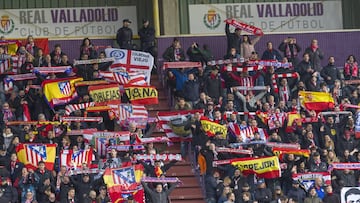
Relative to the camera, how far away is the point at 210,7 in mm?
48344

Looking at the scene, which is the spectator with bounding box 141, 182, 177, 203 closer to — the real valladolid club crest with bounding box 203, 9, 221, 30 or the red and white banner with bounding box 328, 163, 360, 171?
the red and white banner with bounding box 328, 163, 360, 171

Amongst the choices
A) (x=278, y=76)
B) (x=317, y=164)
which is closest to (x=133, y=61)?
(x=278, y=76)

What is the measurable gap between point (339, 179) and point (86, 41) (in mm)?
8661

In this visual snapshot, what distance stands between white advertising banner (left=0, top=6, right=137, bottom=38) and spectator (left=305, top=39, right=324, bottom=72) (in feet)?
21.8

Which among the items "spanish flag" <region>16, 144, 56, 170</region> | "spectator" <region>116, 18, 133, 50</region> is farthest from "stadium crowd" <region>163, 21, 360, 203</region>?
"spanish flag" <region>16, 144, 56, 170</region>

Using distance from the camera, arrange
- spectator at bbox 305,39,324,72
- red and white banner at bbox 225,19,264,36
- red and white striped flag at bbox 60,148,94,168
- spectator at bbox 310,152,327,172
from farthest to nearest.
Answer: spectator at bbox 305,39,324,72 < red and white banner at bbox 225,19,264,36 < spectator at bbox 310,152,327,172 < red and white striped flag at bbox 60,148,94,168

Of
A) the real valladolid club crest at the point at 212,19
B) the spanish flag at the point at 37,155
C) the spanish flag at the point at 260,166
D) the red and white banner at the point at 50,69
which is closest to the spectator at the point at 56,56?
the red and white banner at the point at 50,69

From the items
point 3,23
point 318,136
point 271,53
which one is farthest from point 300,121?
point 3,23

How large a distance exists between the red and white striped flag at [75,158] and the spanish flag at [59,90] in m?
2.64

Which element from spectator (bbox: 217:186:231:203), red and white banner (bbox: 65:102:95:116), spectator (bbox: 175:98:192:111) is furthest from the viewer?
spectator (bbox: 175:98:192:111)

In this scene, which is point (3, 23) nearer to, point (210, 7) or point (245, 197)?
point (210, 7)

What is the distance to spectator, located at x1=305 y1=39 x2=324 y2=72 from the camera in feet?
143

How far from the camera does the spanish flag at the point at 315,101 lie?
42094mm

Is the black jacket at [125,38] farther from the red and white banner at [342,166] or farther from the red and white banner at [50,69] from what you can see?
the red and white banner at [342,166]
